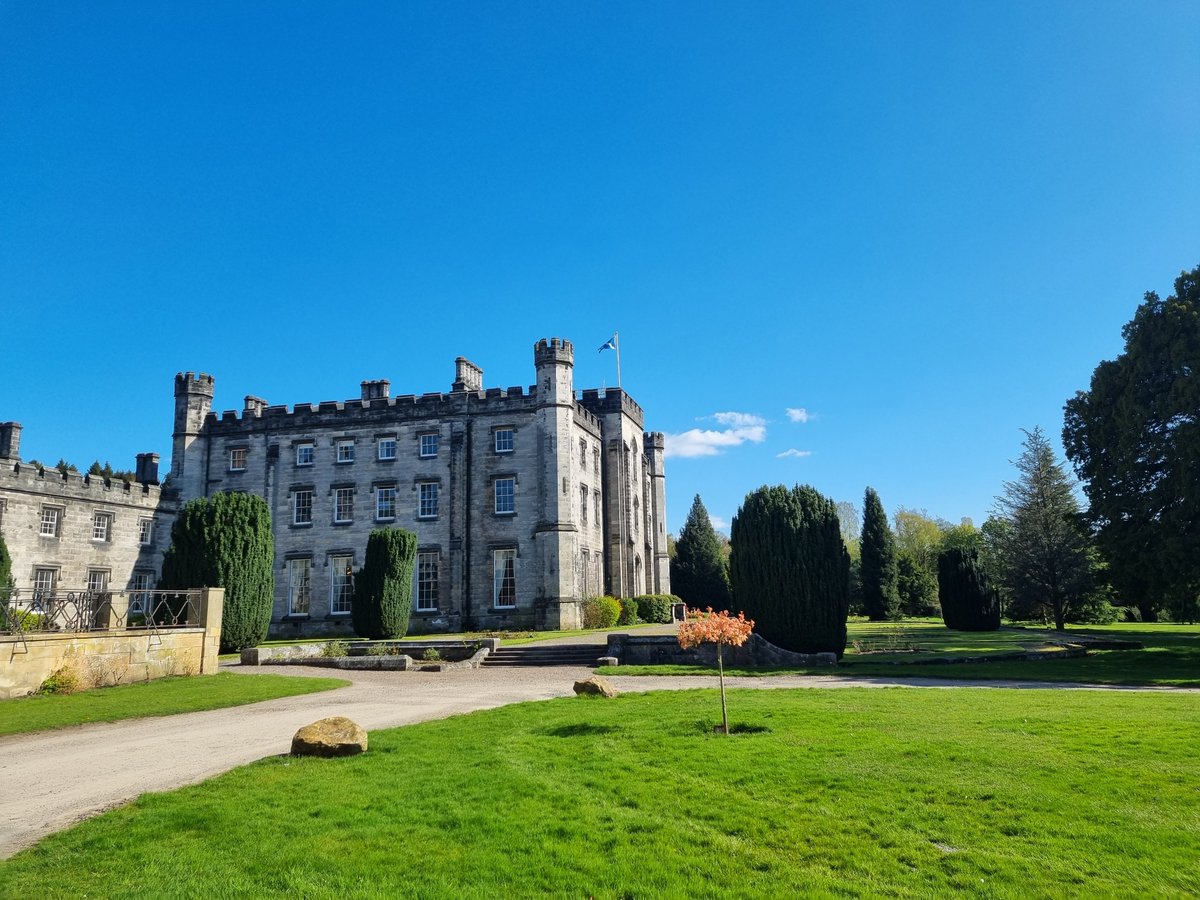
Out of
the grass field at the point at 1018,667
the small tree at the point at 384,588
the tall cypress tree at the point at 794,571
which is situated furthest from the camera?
the small tree at the point at 384,588

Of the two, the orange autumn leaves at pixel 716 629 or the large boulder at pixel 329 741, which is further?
the orange autumn leaves at pixel 716 629

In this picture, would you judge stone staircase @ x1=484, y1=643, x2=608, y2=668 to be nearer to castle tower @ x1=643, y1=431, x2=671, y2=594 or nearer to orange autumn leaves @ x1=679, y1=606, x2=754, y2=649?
orange autumn leaves @ x1=679, y1=606, x2=754, y2=649

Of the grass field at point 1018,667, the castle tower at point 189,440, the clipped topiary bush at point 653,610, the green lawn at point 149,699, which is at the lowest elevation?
the grass field at point 1018,667

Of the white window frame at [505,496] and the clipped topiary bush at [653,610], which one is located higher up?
the white window frame at [505,496]

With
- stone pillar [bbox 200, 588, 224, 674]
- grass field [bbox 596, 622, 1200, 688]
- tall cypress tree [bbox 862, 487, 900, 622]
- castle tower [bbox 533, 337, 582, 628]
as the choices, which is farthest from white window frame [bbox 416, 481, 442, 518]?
tall cypress tree [bbox 862, 487, 900, 622]

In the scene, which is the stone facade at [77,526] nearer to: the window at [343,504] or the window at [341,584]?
the window at [343,504]

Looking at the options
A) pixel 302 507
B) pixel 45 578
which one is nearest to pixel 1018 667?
pixel 302 507

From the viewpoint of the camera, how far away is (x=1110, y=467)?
25.0 meters

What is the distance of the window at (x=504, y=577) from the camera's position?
36.7 metres

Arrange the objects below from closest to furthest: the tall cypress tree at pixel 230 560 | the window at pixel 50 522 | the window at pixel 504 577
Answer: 1. the tall cypress tree at pixel 230 560
2. the window at pixel 50 522
3. the window at pixel 504 577

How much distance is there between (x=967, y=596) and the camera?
133 feet

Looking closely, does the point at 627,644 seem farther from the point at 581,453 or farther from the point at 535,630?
the point at 581,453

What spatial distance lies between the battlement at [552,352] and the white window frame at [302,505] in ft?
45.0

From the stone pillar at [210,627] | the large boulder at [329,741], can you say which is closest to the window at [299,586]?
the stone pillar at [210,627]
